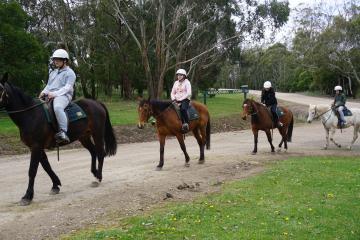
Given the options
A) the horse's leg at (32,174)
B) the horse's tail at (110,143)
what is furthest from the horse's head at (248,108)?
the horse's leg at (32,174)

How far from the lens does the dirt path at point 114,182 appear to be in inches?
299

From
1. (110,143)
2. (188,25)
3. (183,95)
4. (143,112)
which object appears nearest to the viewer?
(110,143)

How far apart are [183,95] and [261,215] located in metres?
6.32

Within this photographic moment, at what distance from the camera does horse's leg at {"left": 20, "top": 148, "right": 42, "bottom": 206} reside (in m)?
8.69

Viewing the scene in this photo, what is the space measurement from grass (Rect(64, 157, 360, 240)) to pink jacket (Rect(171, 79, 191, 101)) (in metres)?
3.57

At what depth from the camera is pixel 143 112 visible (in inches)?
482

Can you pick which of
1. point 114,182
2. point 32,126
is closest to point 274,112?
point 114,182

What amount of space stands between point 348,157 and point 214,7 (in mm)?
29323

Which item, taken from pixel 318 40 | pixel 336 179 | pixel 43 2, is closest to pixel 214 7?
pixel 43 2

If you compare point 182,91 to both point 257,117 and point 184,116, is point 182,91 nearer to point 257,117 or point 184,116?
point 184,116

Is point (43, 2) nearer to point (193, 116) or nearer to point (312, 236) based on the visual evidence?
point (193, 116)

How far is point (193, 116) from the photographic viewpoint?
13.6 m

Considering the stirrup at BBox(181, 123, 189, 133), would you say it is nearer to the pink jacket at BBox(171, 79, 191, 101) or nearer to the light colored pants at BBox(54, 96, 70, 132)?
the pink jacket at BBox(171, 79, 191, 101)

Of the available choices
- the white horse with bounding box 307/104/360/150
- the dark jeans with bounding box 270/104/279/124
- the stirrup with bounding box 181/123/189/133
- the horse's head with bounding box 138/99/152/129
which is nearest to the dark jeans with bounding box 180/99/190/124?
the stirrup with bounding box 181/123/189/133
